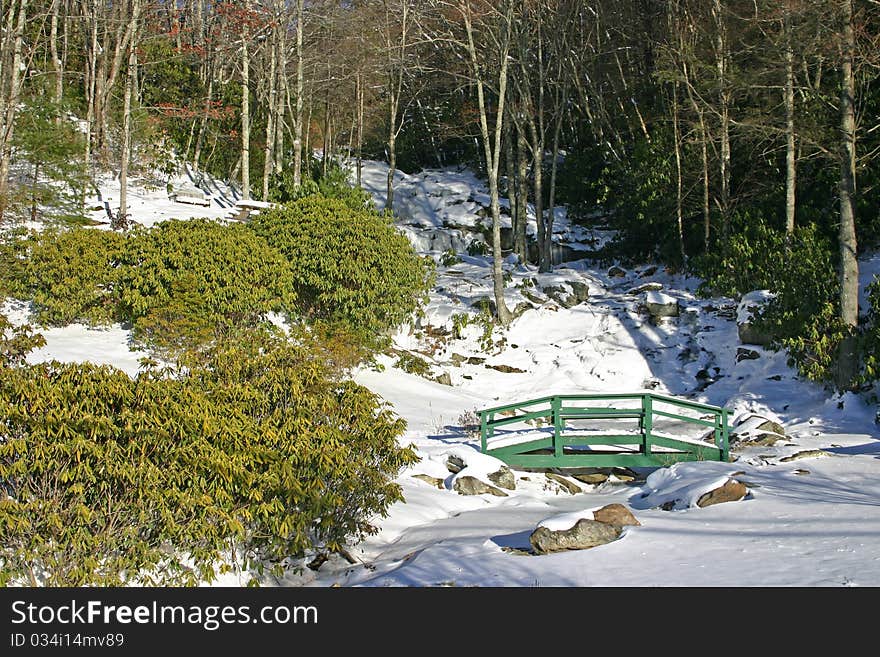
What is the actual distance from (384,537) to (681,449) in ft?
18.2

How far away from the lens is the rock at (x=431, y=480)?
1076 centimetres

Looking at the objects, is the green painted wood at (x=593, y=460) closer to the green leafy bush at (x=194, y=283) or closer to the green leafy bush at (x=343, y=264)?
the green leafy bush at (x=194, y=283)

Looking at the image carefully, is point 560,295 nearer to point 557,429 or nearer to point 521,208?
point 521,208

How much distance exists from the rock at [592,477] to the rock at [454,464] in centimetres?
200

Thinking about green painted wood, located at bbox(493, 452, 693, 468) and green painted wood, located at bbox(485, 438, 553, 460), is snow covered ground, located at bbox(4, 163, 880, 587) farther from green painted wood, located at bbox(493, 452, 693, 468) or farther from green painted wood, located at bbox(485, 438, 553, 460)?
green painted wood, located at bbox(485, 438, 553, 460)

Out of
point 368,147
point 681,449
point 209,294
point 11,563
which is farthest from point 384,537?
point 368,147

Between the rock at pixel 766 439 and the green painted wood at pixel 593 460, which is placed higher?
the rock at pixel 766 439

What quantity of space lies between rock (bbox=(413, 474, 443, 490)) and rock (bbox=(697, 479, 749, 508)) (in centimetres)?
375

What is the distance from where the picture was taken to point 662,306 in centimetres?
1991

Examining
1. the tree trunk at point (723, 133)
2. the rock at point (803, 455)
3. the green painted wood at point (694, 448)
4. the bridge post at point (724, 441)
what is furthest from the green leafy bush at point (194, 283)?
the tree trunk at point (723, 133)

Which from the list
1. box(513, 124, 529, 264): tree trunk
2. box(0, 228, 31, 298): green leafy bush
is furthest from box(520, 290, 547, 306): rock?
box(0, 228, 31, 298): green leafy bush

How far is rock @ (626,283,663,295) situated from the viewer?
21.6 meters

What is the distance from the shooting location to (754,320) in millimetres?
16391
